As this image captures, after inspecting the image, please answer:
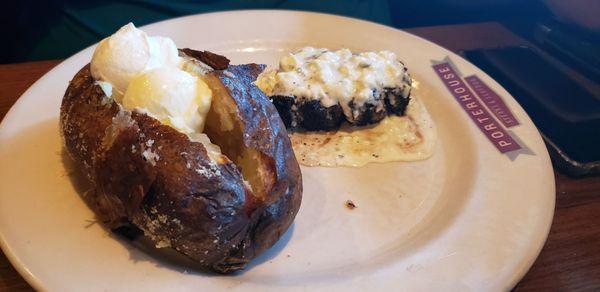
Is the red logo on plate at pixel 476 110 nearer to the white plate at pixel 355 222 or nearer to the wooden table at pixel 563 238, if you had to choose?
the white plate at pixel 355 222

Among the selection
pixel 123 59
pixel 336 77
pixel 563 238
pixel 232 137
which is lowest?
pixel 563 238

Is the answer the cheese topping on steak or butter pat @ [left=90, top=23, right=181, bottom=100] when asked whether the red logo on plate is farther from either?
butter pat @ [left=90, top=23, right=181, bottom=100]

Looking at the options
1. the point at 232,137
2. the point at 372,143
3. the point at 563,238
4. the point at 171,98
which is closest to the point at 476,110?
the point at 372,143

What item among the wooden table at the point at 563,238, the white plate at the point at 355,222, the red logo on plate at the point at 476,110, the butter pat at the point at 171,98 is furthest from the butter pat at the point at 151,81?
the red logo on plate at the point at 476,110

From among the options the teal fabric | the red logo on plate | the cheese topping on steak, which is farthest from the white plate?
the teal fabric

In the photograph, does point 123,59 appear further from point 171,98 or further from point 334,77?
point 334,77

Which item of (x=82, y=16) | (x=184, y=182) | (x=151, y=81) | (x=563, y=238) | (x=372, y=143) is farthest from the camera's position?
(x=82, y=16)
